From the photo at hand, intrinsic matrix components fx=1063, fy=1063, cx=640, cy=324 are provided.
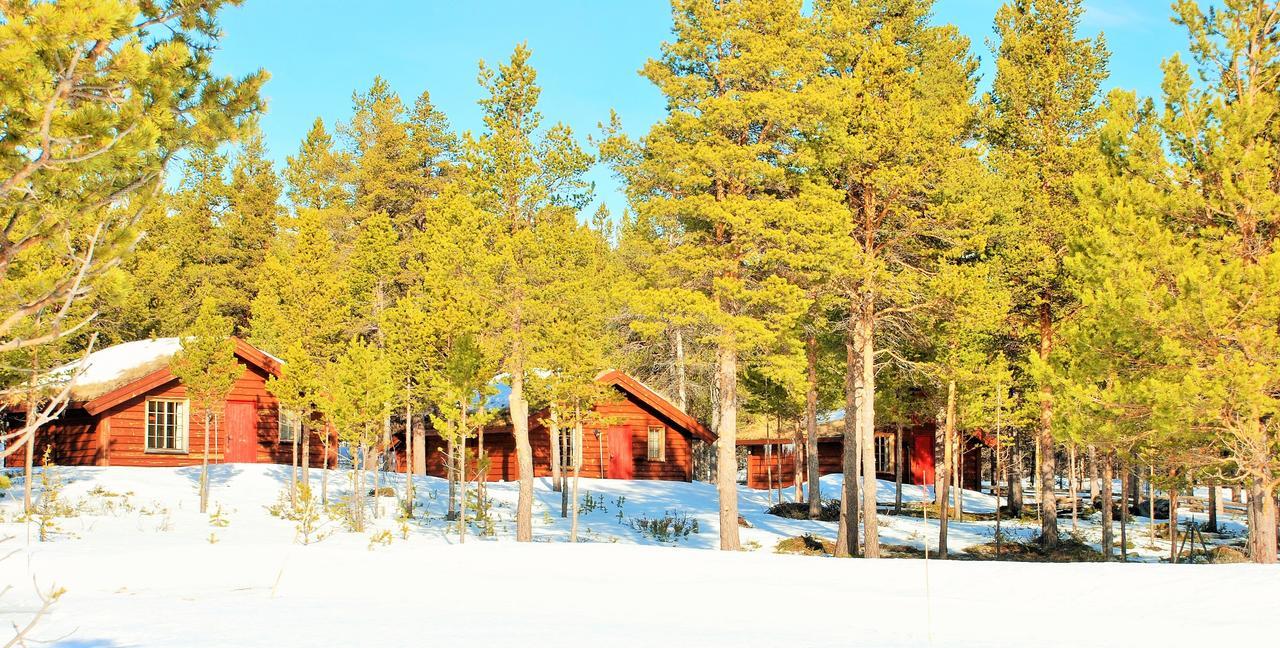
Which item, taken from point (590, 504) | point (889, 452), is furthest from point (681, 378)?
point (590, 504)

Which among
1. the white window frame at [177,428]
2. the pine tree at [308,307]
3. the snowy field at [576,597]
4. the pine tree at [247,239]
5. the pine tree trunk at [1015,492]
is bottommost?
the pine tree trunk at [1015,492]

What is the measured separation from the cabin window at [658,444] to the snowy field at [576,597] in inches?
891

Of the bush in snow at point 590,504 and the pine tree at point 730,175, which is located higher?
the pine tree at point 730,175

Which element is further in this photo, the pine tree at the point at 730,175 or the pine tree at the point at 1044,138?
the pine tree at the point at 1044,138

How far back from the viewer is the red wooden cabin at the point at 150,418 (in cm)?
3516

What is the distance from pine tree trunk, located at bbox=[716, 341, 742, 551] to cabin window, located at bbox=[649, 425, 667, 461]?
824 inches

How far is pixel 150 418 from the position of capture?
1437 inches

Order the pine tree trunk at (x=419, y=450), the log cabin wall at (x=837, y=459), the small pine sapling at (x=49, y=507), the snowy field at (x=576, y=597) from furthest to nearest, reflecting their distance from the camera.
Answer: the log cabin wall at (x=837, y=459) → the pine tree trunk at (x=419, y=450) → the small pine sapling at (x=49, y=507) → the snowy field at (x=576, y=597)

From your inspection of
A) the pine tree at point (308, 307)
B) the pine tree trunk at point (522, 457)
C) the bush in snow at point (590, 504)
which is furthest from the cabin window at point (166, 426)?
the pine tree trunk at point (522, 457)

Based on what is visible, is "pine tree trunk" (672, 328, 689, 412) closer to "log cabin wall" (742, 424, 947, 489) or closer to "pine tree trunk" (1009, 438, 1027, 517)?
"log cabin wall" (742, 424, 947, 489)

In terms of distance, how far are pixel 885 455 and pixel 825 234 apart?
33.2 m

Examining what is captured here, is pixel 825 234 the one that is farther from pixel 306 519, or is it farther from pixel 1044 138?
pixel 306 519

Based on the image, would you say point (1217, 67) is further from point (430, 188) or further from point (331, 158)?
point (331, 158)

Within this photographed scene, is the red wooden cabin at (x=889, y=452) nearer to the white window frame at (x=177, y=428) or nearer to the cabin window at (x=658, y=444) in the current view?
the cabin window at (x=658, y=444)
